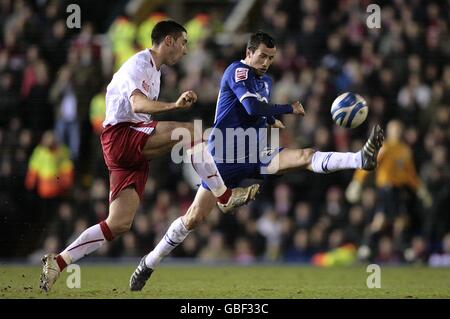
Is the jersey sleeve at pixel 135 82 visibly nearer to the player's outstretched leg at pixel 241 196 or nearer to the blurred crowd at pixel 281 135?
the player's outstretched leg at pixel 241 196

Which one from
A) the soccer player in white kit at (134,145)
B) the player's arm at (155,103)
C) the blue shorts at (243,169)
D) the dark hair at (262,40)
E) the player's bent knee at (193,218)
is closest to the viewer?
the player's arm at (155,103)

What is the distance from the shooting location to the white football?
32.1 ft

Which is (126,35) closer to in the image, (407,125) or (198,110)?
(198,110)

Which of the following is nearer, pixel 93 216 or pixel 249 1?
pixel 93 216

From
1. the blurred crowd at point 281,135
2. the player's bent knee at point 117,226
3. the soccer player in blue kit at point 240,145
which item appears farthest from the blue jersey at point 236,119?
the blurred crowd at point 281,135

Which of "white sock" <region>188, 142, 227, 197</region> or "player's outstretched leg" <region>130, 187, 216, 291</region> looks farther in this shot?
"player's outstretched leg" <region>130, 187, 216, 291</region>

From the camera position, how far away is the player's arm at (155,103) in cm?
856

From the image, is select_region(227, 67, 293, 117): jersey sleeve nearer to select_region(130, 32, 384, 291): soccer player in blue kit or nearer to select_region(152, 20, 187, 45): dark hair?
select_region(130, 32, 384, 291): soccer player in blue kit

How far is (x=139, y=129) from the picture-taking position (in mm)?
9305

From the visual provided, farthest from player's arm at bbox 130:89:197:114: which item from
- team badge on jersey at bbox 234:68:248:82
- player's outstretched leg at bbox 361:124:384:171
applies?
player's outstretched leg at bbox 361:124:384:171

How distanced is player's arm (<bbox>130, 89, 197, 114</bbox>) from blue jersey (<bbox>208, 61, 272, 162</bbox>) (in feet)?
4.07
